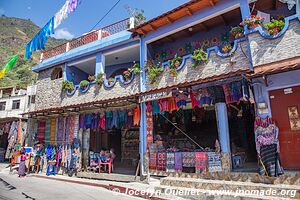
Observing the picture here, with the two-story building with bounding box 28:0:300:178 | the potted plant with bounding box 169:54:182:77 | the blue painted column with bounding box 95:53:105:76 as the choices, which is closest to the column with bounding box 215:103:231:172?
the two-story building with bounding box 28:0:300:178

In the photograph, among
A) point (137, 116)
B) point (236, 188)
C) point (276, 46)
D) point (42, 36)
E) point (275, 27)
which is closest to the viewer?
point (236, 188)

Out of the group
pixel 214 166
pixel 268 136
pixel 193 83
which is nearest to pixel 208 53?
pixel 193 83

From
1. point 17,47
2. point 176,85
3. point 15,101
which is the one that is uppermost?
point 17,47

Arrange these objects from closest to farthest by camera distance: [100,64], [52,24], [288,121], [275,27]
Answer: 1. [288,121]
2. [275,27]
3. [52,24]
4. [100,64]

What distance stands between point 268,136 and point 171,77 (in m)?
5.01

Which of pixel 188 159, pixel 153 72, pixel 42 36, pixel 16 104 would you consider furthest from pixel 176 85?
pixel 16 104

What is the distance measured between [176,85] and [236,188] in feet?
14.4

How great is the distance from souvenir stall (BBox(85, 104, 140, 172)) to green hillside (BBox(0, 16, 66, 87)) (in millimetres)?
30765

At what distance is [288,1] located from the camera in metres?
8.22

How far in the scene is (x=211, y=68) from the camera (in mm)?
9297

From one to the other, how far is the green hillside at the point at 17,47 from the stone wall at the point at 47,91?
2646 centimetres

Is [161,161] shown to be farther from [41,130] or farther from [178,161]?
[41,130]

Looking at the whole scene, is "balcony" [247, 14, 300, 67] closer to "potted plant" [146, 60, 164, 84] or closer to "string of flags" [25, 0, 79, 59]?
"potted plant" [146, 60, 164, 84]

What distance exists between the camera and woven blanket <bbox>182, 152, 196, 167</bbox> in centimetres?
893
